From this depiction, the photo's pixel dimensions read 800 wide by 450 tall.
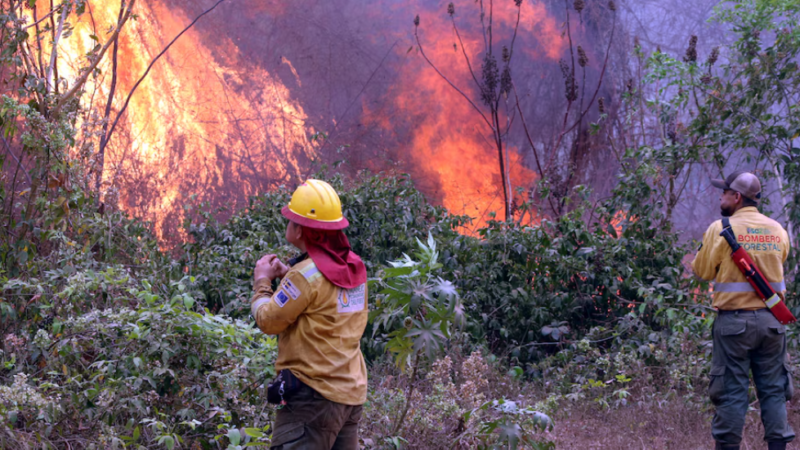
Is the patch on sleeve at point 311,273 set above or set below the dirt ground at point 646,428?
above

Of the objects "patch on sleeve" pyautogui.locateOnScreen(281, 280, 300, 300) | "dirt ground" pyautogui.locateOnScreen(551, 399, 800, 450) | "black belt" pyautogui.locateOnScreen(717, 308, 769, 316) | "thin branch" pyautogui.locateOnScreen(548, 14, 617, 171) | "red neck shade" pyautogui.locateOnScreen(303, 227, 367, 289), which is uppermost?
"thin branch" pyautogui.locateOnScreen(548, 14, 617, 171)

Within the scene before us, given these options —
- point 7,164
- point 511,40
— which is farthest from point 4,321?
point 511,40

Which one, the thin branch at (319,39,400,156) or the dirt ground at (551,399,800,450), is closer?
the dirt ground at (551,399,800,450)

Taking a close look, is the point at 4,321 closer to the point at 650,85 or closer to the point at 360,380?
the point at 360,380

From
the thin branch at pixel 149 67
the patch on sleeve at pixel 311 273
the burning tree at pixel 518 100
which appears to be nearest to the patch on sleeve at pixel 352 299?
the patch on sleeve at pixel 311 273

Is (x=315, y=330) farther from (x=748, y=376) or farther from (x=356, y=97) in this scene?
(x=356, y=97)

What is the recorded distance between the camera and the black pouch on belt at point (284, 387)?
2723 mm

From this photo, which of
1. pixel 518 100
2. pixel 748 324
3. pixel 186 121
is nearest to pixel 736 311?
pixel 748 324

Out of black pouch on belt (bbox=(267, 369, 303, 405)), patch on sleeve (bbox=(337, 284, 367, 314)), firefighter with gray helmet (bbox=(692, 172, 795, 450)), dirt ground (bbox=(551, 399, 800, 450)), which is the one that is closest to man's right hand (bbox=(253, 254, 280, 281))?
patch on sleeve (bbox=(337, 284, 367, 314))

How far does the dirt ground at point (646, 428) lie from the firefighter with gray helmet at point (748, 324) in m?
0.68

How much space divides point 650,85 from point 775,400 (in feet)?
19.3

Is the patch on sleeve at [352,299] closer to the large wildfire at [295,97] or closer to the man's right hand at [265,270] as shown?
the man's right hand at [265,270]

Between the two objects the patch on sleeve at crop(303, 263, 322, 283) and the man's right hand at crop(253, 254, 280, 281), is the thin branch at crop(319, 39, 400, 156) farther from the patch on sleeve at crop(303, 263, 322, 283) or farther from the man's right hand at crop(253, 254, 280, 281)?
the patch on sleeve at crop(303, 263, 322, 283)

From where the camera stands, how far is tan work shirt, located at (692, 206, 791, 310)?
4.15m
